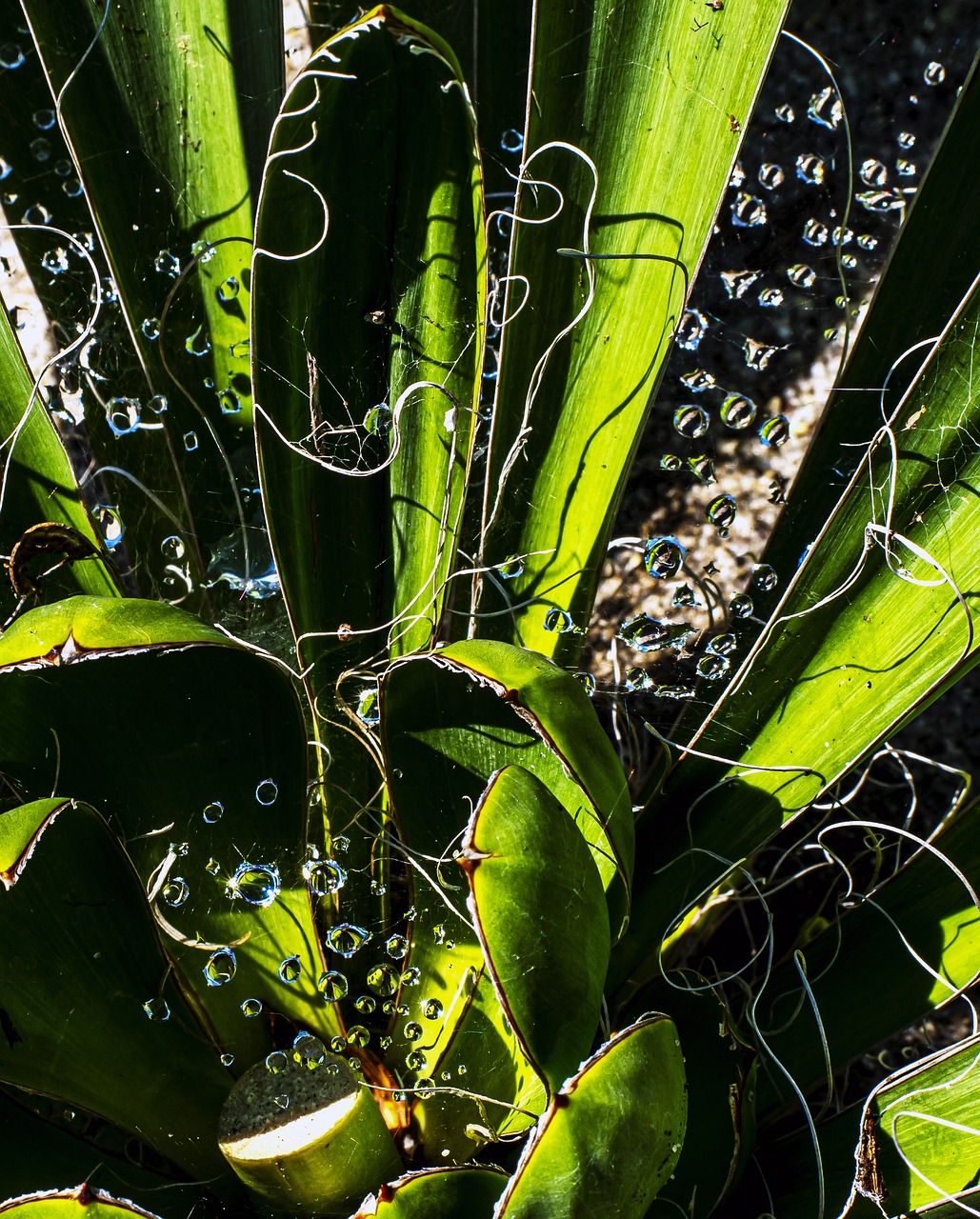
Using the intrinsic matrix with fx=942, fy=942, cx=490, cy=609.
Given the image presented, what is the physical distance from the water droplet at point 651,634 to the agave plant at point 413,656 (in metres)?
0.08

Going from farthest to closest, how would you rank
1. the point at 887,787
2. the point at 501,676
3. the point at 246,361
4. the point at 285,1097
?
the point at 887,787, the point at 246,361, the point at 285,1097, the point at 501,676

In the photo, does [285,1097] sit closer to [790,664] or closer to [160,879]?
[160,879]

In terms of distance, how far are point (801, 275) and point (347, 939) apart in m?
0.74

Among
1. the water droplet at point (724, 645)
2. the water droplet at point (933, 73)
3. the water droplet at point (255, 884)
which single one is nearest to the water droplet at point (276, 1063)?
the water droplet at point (255, 884)

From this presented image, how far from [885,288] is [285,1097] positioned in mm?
699

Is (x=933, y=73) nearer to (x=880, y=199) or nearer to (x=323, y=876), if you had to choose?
(x=880, y=199)

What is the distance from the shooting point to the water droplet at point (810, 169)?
930 mm

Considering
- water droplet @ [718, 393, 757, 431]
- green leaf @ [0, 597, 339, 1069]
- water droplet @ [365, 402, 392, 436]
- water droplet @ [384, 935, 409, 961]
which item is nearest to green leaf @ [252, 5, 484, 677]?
water droplet @ [365, 402, 392, 436]

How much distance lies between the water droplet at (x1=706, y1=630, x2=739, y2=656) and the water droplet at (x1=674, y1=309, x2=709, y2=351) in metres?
0.33

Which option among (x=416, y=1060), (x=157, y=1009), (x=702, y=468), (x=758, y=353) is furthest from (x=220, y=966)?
(x=758, y=353)

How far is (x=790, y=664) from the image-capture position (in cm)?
70

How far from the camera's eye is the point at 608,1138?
0.44m

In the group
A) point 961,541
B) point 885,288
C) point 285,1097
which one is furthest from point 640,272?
point 285,1097

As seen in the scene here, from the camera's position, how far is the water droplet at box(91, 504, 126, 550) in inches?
33.4
